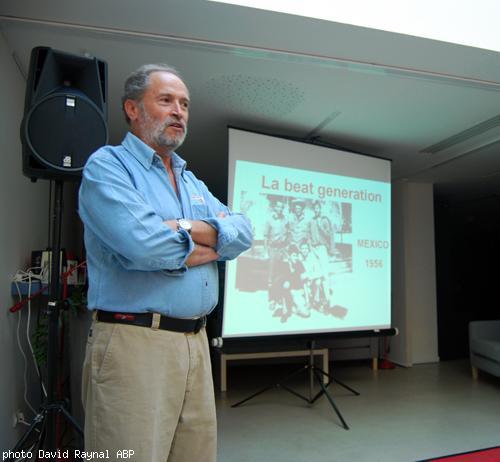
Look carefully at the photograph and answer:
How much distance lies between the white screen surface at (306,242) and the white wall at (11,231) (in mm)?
1397

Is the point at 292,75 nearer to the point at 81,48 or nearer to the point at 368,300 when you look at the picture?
the point at 81,48

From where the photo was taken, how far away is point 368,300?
3.62 meters

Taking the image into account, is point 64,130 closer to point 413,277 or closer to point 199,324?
point 199,324

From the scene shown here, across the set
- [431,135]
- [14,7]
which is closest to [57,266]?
[14,7]

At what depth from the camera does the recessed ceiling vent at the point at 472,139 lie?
11.5 feet

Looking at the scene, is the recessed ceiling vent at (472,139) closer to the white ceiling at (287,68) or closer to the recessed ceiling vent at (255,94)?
the white ceiling at (287,68)

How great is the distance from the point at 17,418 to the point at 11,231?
1026 millimetres

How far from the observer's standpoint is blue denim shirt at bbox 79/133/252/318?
1.02 m

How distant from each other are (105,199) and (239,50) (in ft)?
5.23

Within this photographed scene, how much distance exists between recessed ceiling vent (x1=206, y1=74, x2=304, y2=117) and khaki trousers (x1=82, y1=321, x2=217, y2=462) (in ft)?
6.78

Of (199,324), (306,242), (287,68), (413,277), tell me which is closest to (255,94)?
(287,68)

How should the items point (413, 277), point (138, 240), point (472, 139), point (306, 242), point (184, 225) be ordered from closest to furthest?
point (138, 240) → point (184, 225) → point (306, 242) → point (472, 139) → point (413, 277)

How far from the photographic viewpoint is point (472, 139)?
3824mm

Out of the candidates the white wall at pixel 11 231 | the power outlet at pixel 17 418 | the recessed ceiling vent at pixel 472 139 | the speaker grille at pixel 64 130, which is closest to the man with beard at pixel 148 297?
the speaker grille at pixel 64 130
